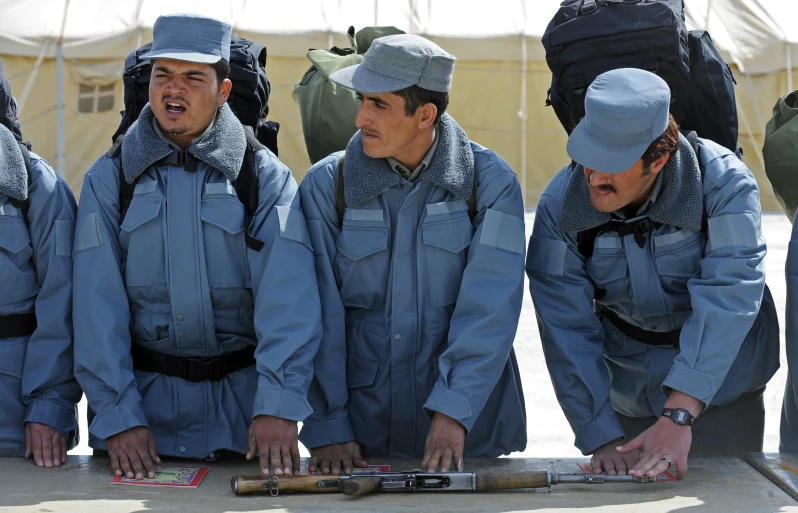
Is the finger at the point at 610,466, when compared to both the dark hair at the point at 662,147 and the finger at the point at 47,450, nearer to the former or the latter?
the dark hair at the point at 662,147

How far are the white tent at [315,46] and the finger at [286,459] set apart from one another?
1159cm

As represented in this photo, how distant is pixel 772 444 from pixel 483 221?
365 centimetres

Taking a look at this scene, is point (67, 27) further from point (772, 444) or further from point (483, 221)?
point (483, 221)

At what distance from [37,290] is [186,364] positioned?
0.50 metres

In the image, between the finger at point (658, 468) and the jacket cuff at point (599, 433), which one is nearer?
the finger at point (658, 468)

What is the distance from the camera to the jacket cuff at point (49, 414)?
11.1ft

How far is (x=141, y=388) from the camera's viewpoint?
11.2ft

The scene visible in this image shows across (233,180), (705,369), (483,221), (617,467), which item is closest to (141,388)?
(233,180)

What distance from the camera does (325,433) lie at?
10.9 ft

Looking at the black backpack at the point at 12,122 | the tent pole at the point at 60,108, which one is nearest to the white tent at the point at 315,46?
the tent pole at the point at 60,108

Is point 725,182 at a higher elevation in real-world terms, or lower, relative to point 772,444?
higher

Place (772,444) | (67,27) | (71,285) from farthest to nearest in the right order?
(67,27), (772,444), (71,285)

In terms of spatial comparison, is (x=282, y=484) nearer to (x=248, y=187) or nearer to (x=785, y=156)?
(x=248, y=187)

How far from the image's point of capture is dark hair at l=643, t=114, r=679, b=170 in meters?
3.21
